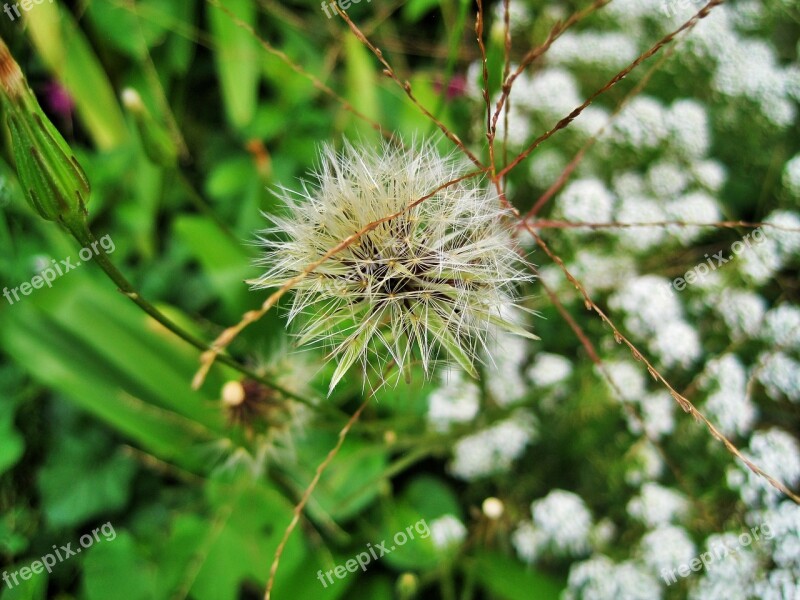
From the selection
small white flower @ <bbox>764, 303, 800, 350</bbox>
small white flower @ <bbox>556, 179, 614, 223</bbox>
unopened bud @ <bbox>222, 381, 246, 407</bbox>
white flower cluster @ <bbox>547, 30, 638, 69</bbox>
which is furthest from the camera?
white flower cluster @ <bbox>547, 30, 638, 69</bbox>

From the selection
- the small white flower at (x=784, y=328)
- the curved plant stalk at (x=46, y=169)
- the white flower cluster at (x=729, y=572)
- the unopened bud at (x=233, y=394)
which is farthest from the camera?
the small white flower at (x=784, y=328)

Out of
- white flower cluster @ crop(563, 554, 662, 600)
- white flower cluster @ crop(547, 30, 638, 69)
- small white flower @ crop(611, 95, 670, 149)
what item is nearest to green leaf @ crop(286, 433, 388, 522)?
white flower cluster @ crop(563, 554, 662, 600)

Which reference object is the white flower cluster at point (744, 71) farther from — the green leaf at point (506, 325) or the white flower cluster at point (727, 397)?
the green leaf at point (506, 325)

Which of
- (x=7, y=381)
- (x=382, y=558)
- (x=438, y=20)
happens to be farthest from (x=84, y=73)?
(x=382, y=558)

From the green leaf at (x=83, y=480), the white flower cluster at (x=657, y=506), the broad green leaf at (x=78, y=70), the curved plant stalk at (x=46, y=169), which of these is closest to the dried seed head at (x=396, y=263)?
the curved plant stalk at (x=46, y=169)

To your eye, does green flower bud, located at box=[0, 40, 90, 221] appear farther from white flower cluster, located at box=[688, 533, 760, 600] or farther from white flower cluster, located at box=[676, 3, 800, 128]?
white flower cluster, located at box=[676, 3, 800, 128]

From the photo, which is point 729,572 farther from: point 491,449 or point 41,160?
point 41,160


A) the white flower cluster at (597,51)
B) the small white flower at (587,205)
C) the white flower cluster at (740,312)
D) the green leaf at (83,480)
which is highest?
the white flower cluster at (597,51)

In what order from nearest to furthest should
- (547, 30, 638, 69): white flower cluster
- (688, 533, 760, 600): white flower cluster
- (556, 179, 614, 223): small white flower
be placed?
(688, 533, 760, 600): white flower cluster < (556, 179, 614, 223): small white flower < (547, 30, 638, 69): white flower cluster
